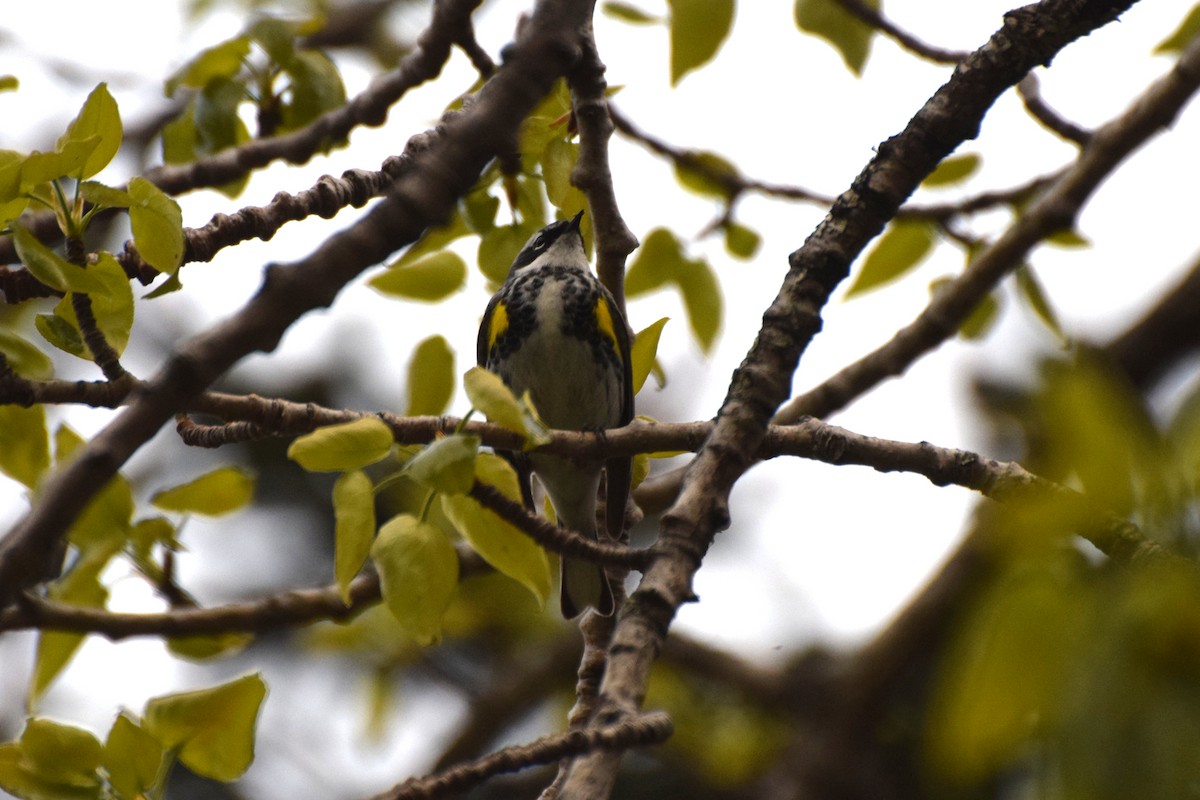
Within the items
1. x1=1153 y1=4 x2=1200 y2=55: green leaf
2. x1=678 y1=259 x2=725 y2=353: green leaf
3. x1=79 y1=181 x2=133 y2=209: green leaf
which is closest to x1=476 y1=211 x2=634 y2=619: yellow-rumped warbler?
x1=678 y1=259 x2=725 y2=353: green leaf

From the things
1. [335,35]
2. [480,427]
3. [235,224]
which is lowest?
[480,427]

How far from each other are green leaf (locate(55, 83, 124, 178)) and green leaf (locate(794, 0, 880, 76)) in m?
1.32

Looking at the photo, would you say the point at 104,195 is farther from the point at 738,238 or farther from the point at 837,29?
the point at 738,238

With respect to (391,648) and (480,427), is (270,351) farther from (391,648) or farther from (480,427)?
(391,648)

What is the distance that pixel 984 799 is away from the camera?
459 cm

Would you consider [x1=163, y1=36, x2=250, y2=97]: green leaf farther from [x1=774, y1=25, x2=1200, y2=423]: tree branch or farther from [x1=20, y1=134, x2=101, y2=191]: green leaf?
[x1=774, y1=25, x2=1200, y2=423]: tree branch

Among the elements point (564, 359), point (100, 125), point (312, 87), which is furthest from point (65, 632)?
point (564, 359)

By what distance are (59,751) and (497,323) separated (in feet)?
7.91

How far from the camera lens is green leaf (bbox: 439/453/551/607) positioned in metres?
1.51

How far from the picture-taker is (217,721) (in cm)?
165

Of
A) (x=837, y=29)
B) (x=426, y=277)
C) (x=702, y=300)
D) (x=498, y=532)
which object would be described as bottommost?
(x=498, y=532)

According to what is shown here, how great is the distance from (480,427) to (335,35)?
3609 millimetres

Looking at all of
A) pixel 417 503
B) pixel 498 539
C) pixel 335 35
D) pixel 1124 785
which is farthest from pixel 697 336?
pixel 335 35

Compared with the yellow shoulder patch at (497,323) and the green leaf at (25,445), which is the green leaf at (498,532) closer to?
the green leaf at (25,445)
